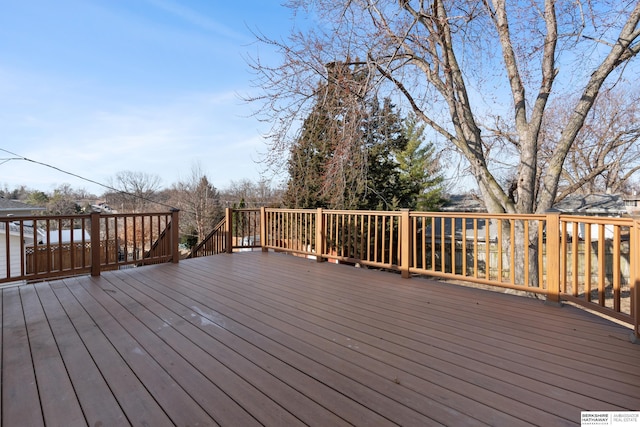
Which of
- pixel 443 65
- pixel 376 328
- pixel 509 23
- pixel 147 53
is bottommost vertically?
pixel 376 328

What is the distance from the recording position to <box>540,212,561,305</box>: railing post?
272 cm

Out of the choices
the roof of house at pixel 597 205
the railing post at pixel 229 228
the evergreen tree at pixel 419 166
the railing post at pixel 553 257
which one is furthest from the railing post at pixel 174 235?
the roof of house at pixel 597 205

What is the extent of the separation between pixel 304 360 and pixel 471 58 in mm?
6294

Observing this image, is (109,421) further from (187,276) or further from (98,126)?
(98,126)

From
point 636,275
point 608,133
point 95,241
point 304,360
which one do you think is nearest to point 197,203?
point 95,241

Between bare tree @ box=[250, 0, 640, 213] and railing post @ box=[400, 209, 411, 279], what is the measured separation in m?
2.36

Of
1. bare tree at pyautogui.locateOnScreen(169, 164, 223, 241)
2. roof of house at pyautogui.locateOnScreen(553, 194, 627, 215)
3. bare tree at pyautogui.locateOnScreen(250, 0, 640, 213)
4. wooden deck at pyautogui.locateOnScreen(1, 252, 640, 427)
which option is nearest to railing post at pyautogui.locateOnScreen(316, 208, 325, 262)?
bare tree at pyautogui.locateOnScreen(250, 0, 640, 213)

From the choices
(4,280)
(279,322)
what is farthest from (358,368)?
(4,280)

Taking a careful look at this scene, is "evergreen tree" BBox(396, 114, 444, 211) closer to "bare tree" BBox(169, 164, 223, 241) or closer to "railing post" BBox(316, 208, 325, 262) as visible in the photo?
"railing post" BBox(316, 208, 325, 262)

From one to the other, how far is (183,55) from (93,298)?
7938 millimetres

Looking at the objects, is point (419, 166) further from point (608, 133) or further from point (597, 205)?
point (597, 205)

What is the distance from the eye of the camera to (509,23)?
5402 millimetres

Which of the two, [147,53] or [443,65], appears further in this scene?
[147,53]

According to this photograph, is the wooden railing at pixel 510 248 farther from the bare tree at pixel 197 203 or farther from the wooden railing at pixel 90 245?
the bare tree at pixel 197 203
